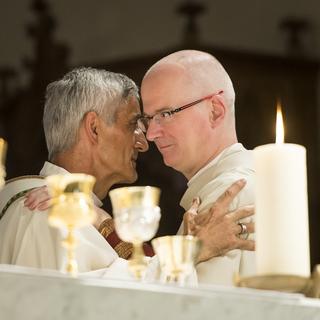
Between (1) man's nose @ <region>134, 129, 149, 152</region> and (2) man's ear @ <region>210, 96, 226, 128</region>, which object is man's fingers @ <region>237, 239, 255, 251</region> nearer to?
(2) man's ear @ <region>210, 96, 226, 128</region>

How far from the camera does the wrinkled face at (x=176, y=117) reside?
3670 mm

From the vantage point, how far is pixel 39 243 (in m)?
3.48

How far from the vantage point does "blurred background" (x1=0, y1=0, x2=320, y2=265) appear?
333 inches

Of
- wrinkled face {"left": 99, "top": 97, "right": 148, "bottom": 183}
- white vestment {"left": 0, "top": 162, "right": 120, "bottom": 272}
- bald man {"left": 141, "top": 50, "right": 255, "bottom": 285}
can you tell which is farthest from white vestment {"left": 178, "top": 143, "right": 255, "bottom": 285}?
wrinkled face {"left": 99, "top": 97, "right": 148, "bottom": 183}

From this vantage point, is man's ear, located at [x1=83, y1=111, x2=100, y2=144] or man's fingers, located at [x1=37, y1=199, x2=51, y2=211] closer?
man's fingers, located at [x1=37, y1=199, x2=51, y2=211]

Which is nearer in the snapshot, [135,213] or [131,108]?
[135,213]

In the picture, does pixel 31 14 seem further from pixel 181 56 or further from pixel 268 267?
pixel 268 267

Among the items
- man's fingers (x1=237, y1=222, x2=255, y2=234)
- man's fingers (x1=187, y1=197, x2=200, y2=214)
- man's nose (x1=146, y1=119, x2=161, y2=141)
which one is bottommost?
man's fingers (x1=237, y1=222, x2=255, y2=234)

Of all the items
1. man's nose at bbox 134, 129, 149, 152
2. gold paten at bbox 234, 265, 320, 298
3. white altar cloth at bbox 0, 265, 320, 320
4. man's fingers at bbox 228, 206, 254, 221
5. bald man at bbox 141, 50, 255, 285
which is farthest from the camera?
man's nose at bbox 134, 129, 149, 152

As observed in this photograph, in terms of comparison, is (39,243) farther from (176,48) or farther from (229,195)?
(176,48)

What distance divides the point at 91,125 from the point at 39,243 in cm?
64

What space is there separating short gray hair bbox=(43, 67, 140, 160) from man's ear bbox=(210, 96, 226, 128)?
15.1 inches

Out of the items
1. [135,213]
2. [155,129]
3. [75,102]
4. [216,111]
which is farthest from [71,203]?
[75,102]

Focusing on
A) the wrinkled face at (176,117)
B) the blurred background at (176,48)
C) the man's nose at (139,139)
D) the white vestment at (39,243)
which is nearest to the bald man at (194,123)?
the wrinkled face at (176,117)
